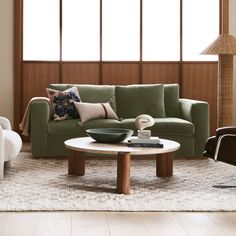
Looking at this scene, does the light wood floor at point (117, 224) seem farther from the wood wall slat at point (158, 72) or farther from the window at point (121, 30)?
the window at point (121, 30)

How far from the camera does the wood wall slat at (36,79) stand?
6820 mm

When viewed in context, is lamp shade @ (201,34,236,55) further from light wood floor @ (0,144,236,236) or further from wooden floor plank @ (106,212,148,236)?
wooden floor plank @ (106,212,148,236)

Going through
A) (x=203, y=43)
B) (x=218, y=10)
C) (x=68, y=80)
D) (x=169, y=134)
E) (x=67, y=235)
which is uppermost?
(x=218, y=10)

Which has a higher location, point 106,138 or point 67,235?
point 106,138

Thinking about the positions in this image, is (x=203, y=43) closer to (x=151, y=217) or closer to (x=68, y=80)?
(x=68, y=80)

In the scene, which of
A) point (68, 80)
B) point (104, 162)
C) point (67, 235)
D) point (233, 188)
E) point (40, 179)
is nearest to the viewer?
point (67, 235)

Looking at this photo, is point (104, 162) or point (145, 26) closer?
point (104, 162)

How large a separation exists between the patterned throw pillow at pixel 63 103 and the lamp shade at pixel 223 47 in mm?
1573

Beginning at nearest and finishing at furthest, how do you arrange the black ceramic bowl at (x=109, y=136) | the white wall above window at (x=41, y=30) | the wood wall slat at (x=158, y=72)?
the black ceramic bowl at (x=109, y=136) → the white wall above window at (x=41, y=30) → the wood wall slat at (x=158, y=72)

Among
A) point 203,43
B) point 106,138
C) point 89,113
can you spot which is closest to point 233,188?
point 106,138

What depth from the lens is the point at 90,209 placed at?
3395 mm

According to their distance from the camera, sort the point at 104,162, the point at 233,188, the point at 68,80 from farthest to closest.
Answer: the point at 68,80 < the point at 104,162 < the point at 233,188

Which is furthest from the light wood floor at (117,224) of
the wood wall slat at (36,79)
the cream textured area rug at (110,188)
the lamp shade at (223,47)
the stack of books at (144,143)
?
the wood wall slat at (36,79)

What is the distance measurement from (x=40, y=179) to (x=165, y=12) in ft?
11.3
